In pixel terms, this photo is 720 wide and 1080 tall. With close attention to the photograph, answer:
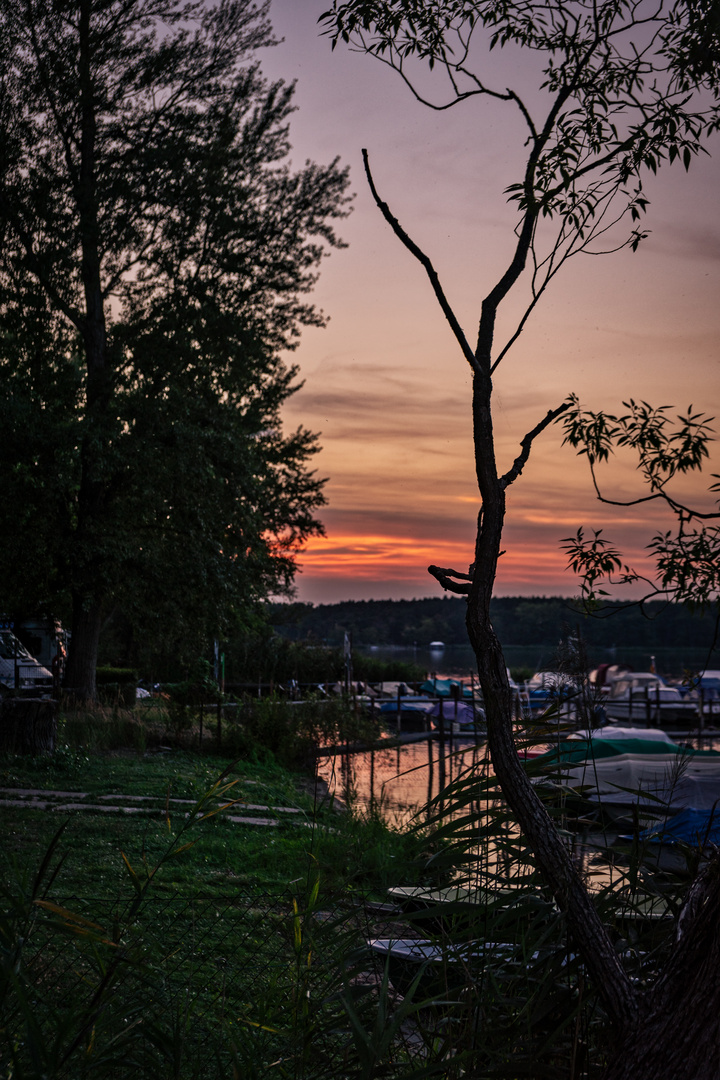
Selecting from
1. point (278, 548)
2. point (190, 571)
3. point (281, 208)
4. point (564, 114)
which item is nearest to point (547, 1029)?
point (564, 114)

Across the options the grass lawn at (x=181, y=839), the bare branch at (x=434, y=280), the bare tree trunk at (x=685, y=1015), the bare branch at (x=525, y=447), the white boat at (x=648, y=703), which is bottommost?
the white boat at (x=648, y=703)

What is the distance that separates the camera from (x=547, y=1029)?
281cm

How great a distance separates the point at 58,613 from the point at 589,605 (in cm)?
2067

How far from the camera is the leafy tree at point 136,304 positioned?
18.4 meters

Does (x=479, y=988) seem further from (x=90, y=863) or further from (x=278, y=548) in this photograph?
(x=278, y=548)

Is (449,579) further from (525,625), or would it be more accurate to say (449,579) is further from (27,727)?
(525,625)

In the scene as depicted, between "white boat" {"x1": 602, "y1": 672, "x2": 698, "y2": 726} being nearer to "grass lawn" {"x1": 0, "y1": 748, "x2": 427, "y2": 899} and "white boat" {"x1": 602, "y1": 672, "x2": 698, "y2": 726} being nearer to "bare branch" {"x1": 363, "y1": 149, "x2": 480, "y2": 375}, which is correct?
"grass lawn" {"x1": 0, "y1": 748, "x2": 427, "y2": 899}

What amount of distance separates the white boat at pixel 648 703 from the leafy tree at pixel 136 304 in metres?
17.3

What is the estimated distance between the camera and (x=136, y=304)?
20828 mm

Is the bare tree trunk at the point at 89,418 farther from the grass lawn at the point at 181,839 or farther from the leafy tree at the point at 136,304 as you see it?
the grass lawn at the point at 181,839

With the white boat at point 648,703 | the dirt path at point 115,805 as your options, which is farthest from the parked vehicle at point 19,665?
the white boat at point 648,703

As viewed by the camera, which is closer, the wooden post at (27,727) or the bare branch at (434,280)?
the bare branch at (434,280)

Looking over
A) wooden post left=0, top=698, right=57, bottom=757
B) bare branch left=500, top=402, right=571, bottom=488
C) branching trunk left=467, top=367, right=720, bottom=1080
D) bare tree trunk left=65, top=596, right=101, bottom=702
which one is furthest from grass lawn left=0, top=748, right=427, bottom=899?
bare tree trunk left=65, top=596, right=101, bottom=702

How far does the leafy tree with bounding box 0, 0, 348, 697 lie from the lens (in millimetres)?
18438
